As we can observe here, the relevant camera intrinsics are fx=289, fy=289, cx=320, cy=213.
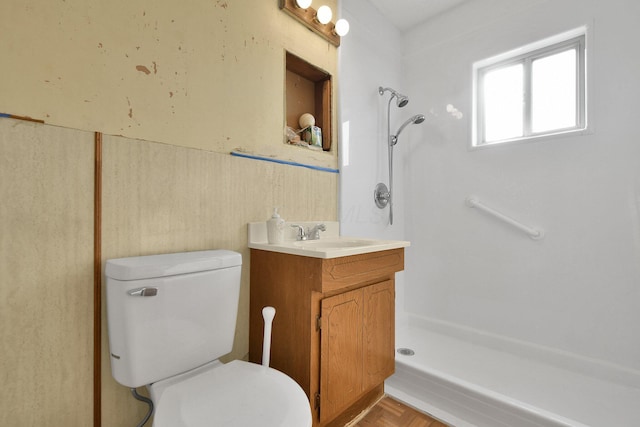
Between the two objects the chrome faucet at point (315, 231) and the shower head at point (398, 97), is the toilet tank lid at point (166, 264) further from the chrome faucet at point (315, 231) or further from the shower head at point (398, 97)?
the shower head at point (398, 97)

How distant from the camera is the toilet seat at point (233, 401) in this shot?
2.38 ft

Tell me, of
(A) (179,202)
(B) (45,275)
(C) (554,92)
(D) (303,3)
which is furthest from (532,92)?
(B) (45,275)

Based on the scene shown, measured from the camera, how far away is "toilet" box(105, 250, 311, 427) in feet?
2.50

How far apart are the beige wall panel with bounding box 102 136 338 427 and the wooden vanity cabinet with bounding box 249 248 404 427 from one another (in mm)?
197

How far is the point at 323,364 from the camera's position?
45.2 inches

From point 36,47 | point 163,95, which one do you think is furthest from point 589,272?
point 36,47

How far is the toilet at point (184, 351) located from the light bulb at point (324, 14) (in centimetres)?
143

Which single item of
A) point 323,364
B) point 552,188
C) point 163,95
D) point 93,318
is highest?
point 163,95

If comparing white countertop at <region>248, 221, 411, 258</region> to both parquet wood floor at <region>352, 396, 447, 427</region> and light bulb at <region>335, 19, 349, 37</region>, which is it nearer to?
parquet wood floor at <region>352, 396, 447, 427</region>

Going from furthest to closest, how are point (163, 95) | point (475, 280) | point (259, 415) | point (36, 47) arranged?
point (475, 280)
point (163, 95)
point (36, 47)
point (259, 415)

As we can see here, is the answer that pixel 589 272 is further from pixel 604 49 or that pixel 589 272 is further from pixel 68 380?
pixel 68 380

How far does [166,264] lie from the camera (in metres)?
0.91

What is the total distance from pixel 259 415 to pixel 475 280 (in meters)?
1.85

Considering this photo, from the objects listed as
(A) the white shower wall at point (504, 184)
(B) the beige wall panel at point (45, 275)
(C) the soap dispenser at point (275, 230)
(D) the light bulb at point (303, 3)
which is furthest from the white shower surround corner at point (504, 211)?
(B) the beige wall panel at point (45, 275)
